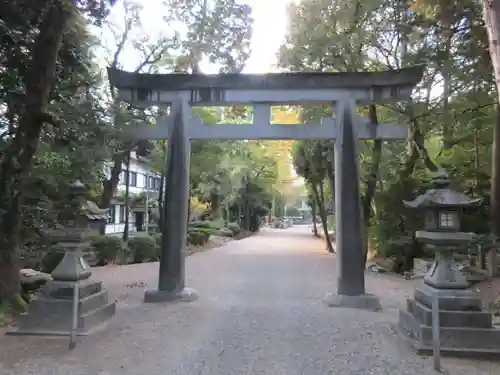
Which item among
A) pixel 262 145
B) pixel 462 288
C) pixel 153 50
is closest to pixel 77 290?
pixel 462 288

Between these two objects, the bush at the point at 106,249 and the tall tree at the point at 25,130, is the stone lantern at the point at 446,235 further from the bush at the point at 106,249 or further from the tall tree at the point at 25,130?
the bush at the point at 106,249

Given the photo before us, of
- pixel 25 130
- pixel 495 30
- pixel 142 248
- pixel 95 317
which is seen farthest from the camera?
pixel 142 248

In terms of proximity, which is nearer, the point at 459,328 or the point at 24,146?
the point at 459,328

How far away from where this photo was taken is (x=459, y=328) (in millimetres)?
6156

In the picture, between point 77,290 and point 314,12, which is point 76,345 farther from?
point 314,12

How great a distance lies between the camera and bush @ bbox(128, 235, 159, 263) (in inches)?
744

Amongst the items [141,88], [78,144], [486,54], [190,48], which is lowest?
[78,144]

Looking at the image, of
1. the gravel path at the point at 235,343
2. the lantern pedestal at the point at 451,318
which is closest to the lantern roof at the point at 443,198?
the lantern pedestal at the point at 451,318

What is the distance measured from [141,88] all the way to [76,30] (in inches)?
88.0

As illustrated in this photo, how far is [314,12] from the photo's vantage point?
14797 mm

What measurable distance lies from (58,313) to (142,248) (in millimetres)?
12169

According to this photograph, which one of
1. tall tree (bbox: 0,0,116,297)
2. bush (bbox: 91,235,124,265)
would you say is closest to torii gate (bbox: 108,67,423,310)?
tall tree (bbox: 0,0,116,297)

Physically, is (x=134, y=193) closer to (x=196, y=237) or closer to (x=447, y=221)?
(x=196, y=237)

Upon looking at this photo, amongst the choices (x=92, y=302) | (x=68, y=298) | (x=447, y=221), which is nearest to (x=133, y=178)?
(x=92, y=302)
